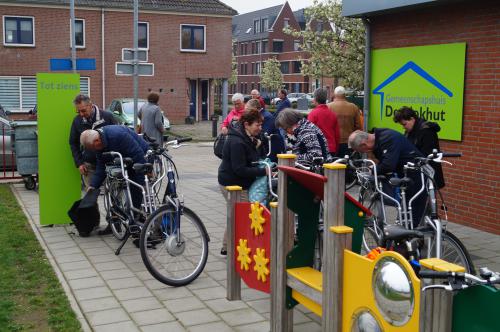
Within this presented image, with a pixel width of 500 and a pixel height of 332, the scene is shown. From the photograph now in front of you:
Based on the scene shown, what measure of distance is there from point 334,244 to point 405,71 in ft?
22.9

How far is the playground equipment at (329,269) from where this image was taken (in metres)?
2.85

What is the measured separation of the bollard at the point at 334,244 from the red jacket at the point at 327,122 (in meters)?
5.80

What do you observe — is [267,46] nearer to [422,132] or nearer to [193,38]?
[193,38]

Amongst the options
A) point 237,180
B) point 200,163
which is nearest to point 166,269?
point 237,180

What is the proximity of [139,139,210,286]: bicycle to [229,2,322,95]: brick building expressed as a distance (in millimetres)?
74344

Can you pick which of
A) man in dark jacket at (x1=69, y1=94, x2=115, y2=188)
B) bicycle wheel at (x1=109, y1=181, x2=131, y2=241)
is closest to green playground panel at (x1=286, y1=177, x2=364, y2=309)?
bicycle wheel at (x1=109, y1=181, x2=131, y2=241)

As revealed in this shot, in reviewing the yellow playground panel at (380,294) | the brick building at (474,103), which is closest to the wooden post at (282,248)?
the yellow playground panel at (380,294)

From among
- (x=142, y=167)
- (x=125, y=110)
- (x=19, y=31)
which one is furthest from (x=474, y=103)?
(x=19, y=31)

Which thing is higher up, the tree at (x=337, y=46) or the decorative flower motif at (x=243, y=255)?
the tree at (x=337, y=46)

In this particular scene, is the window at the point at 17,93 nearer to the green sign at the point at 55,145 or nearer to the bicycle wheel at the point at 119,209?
the green sign at the point at 55,145

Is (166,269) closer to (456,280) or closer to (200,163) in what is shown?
(456,280)

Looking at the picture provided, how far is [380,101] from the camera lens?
35.3ft

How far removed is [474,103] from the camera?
8844mm

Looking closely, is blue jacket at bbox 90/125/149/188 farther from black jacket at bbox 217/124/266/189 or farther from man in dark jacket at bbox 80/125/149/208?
black jacket at bbox 217/124/266/189
